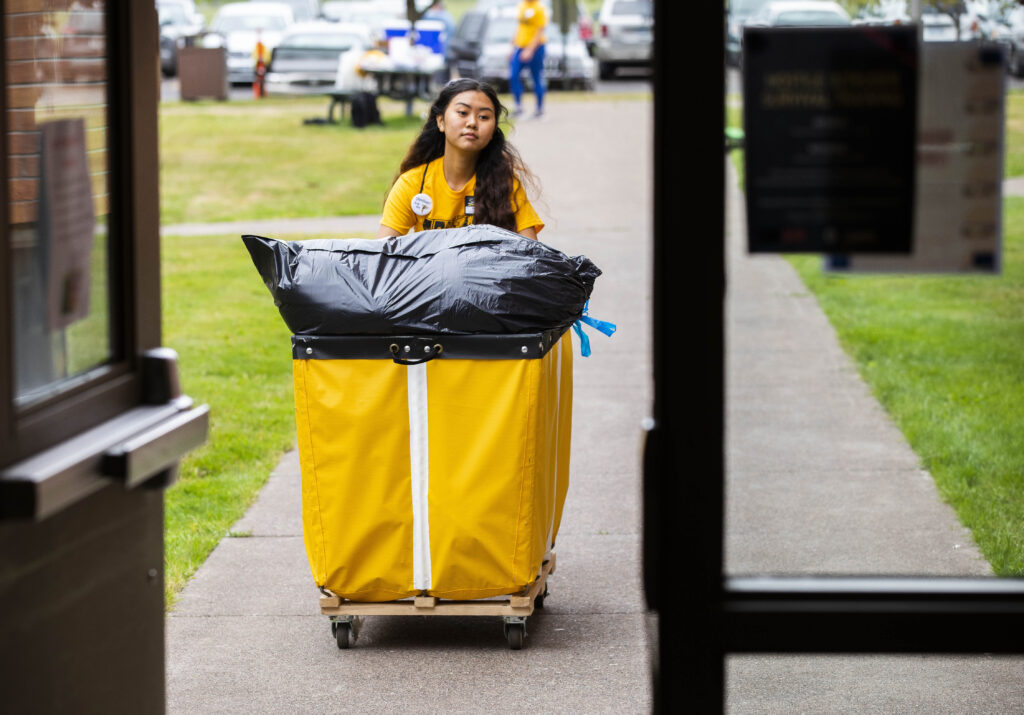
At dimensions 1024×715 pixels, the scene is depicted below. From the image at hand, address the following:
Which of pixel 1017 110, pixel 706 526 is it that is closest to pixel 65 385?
pixel 706 526

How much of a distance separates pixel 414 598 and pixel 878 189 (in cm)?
230

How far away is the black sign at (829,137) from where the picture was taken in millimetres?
2426

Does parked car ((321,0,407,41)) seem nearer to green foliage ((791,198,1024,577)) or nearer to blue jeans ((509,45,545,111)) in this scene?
blue jeans ((509,45,545,111))

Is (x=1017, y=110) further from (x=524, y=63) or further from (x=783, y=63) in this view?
(x=524, y=63)

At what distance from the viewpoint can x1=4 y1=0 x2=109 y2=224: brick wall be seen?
237cm

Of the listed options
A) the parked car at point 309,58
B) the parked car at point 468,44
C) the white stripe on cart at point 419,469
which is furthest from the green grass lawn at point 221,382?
the parked car at point 468,44

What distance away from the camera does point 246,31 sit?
31219 millimetres

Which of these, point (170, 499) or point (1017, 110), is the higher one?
point (1017, 110)

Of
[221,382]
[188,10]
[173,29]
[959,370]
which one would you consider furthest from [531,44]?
[188,10]

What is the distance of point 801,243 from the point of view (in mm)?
2465

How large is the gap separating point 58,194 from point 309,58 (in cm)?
2520

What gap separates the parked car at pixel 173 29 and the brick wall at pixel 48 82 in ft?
99.0

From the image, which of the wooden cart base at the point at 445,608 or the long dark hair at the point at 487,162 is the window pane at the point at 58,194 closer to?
the wooden cart base at the point at 445,608

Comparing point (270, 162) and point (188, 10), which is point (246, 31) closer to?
point (188, 10)
